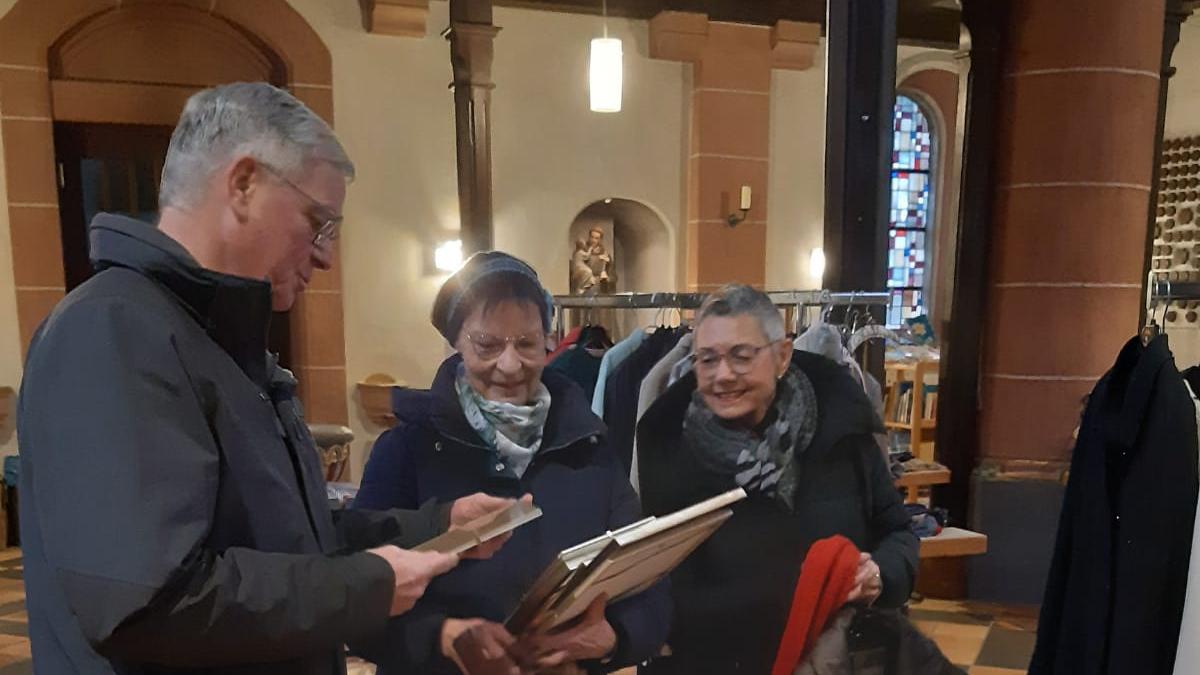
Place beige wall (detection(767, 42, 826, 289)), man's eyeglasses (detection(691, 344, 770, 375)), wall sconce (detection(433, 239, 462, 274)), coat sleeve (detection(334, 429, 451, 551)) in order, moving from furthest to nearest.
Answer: beige wall (detection(767, 42, 826, 289)), wall sconce (detection(433, 239, 462, 274)), man's eyeglasses (detection(691, 344, 770, 375)), coat sleeve (detection(334, 429, 451, 551))

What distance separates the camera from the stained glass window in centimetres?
775

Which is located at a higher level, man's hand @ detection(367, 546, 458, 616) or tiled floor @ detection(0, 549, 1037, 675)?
man's hand @ detection(367, 546, 458, 616)

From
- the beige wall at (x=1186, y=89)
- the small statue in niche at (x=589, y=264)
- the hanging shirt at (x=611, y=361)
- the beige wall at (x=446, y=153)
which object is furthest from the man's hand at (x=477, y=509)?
the beige wall at (x=1186, y=89)

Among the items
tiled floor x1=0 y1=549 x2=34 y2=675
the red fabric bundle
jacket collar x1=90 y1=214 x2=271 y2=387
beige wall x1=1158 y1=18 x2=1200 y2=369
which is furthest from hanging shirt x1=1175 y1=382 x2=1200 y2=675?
beige wall x1=1158 y1=18 x2=1200 y2=369

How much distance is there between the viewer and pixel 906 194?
7.85 meters

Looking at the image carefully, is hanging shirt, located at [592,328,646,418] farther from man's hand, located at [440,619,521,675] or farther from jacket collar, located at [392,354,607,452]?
man's hand, located at [440,619,521,675]

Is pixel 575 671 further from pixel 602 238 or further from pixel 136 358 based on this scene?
pixel 602 238

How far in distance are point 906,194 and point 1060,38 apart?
4.51m

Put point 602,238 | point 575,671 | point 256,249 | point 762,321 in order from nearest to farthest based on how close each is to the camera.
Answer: point 256,249 → point 575,671 → point 762,321 → point 602,238

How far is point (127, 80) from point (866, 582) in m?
5.21

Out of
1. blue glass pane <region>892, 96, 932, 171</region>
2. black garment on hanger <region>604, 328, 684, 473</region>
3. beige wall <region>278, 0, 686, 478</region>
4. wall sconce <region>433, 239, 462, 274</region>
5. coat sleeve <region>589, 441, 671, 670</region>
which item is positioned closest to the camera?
coat sleeve <region>589, 441, 671, 670</region>

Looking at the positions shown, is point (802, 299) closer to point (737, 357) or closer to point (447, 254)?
point (737, 357)

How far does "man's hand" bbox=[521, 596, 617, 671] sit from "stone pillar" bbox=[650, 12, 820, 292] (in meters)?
4.77

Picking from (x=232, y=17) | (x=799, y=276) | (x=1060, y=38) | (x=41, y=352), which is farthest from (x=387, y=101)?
(x=41, y=352)
